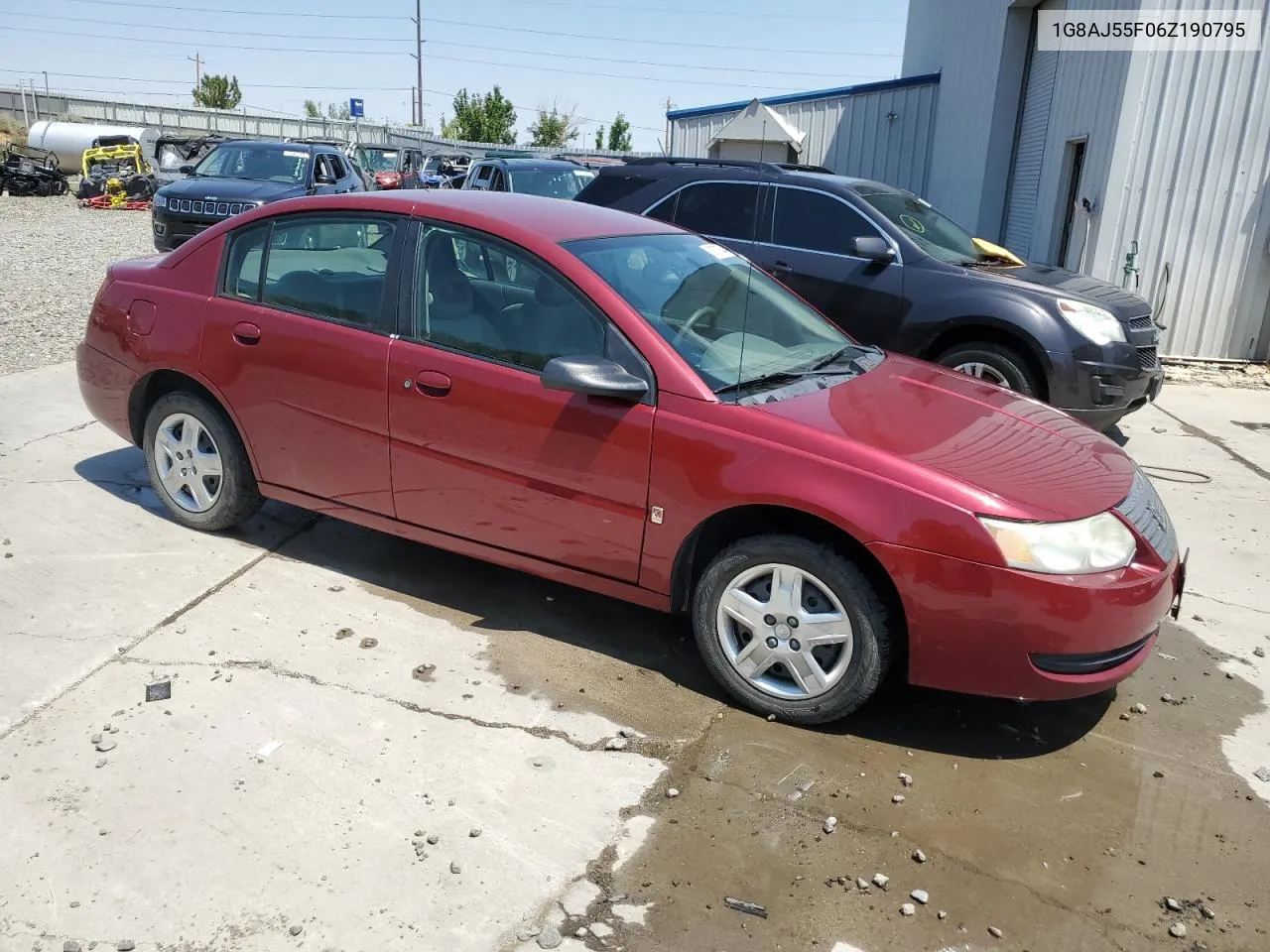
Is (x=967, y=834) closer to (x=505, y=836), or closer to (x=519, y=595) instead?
(x=505, y=836)

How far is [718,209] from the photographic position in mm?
7715

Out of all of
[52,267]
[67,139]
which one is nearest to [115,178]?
[67,139]

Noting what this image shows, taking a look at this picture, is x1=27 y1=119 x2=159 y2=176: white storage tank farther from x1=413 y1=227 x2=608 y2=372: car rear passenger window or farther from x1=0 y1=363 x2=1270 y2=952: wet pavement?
x1=0 y1=363 x2=1270 y2=952: wet pavement

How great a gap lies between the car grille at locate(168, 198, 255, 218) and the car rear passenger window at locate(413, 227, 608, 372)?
9.49m

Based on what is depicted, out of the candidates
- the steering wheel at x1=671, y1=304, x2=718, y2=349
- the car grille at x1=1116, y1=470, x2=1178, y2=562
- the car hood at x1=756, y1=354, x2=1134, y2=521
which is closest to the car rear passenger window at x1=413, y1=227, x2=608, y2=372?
the steering wheel at x1=671, y1=304, x2=718, y2=349

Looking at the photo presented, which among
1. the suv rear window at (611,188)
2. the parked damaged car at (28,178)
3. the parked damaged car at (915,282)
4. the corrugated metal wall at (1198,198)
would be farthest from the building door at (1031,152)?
A: the parked damaged car at (28,178)

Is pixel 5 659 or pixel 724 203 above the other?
pixel 724 203

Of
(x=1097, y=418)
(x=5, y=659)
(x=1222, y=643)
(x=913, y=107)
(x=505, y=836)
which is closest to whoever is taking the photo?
(x=505, y=836)

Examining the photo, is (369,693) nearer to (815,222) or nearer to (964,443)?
(964,443)

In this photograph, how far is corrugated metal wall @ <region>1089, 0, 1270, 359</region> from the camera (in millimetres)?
9773

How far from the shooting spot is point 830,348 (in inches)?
171

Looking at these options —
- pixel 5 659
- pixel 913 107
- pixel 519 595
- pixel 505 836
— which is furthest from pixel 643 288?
pixel 913 107

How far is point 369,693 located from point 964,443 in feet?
7.58

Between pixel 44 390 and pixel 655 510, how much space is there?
570cm
